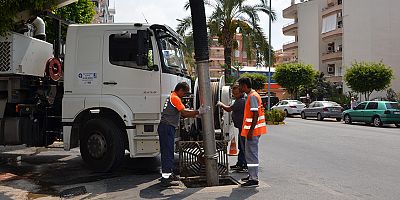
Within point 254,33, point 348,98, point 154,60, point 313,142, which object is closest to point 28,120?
point 154,60

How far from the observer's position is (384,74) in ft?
103

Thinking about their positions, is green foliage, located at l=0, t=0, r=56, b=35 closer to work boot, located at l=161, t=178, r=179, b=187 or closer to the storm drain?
the storm drain

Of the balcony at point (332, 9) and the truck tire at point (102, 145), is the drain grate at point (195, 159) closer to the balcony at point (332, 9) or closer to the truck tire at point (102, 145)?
the truck tire at point (102, 145)

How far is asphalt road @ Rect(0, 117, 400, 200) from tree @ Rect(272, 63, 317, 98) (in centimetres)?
2832

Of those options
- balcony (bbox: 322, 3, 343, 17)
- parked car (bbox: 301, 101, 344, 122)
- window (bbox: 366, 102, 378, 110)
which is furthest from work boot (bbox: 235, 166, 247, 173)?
balcony (bbox: 322, 3, 343, 17)

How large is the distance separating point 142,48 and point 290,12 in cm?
5415

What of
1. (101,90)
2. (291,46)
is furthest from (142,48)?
(291,46)

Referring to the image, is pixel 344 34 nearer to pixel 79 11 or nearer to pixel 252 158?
pixel 79 11

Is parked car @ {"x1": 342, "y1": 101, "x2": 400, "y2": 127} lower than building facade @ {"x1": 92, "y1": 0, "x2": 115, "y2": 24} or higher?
lower

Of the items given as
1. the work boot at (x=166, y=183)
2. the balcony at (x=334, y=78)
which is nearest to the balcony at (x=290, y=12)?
the balcony at (x=334, y=78)

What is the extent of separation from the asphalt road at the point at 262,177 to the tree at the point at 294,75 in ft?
92.9

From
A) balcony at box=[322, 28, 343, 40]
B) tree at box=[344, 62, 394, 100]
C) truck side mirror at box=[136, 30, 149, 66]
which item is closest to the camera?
truck side mirror at box=[136, 30, 149, 66]

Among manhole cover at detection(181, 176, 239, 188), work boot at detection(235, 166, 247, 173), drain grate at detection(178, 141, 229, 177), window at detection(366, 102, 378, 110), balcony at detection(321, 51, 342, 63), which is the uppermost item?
balcony at detection(321, 51, 342, 63)

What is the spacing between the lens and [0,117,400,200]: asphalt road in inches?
265
